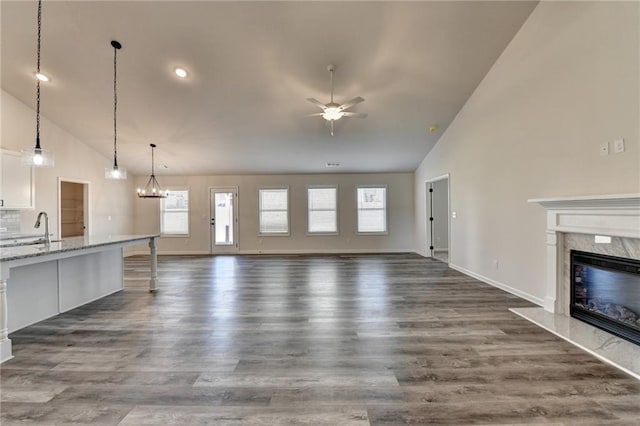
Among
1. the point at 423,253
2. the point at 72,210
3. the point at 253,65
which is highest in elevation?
the point at 253,65

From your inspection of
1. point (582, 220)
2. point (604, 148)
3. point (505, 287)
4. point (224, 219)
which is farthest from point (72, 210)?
point (604, 148)

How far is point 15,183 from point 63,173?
4.67ft

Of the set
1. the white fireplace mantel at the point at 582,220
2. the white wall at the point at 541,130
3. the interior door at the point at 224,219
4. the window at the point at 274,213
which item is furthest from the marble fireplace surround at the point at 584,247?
the interior door at the point at 224,219

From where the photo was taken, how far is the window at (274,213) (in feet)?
29.7

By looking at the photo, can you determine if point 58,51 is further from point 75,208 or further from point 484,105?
point 484,105

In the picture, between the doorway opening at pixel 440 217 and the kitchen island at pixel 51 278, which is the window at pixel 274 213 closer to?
the kitchen island at pixel 51 278

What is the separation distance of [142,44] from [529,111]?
556 cm

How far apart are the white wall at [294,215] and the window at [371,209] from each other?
0.67ft

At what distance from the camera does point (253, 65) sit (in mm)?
4605

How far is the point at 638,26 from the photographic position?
2.58m

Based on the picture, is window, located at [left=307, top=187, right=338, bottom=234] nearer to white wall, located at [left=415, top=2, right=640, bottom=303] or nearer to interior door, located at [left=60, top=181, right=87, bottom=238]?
white wall, located at [left=415, top=2, right=640, bottom=303]

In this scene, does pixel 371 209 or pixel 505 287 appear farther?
pixel 371 209

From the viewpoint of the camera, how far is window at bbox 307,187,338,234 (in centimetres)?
901

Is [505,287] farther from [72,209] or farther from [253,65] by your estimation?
[72,209]
